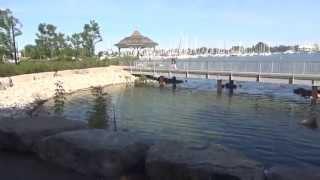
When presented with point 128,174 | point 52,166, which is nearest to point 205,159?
point 128,174

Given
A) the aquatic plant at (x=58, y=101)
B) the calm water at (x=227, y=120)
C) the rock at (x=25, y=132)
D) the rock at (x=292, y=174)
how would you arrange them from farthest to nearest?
the aquatic plant at (x=58, y=101) < the calm water at (x=227, y=120) < the rock at (x=25, y=132) < the rock at (x=292, y=174)

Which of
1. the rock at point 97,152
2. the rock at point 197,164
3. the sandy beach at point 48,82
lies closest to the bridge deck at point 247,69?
the sandy beach at point 48,82

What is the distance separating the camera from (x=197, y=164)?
32.8 ft

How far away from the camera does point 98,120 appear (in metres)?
21.6

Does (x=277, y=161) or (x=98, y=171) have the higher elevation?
(x=98, y=171)

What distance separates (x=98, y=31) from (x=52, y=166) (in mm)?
85483

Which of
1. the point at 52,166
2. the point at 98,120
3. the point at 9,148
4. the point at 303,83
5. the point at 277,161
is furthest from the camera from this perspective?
the point at 303,83

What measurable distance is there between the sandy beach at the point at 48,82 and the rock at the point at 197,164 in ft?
70.3

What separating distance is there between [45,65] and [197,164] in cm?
5590

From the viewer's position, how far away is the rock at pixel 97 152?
11.3 meters

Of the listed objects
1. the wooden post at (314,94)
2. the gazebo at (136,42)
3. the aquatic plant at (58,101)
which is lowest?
the wooden post at (314,94)

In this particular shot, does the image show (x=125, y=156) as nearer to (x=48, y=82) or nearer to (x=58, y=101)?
(x=58, y=101)

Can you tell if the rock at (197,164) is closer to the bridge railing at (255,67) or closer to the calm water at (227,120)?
the calm water at (227,120)

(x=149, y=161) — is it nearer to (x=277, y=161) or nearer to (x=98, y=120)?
(x=277, y=161)
